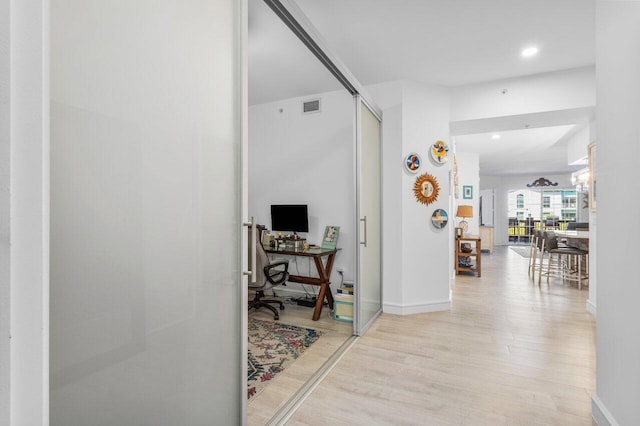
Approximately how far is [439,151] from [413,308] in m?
1.86

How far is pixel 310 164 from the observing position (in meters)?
4.42

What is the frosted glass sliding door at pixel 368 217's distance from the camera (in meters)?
3.11

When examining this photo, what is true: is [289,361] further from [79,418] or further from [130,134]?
[130,134]

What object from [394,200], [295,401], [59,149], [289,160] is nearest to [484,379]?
[295,401]

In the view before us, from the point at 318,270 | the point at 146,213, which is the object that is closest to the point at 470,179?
the point at 318,270

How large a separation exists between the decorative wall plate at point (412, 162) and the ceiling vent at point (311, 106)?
4.53 feet

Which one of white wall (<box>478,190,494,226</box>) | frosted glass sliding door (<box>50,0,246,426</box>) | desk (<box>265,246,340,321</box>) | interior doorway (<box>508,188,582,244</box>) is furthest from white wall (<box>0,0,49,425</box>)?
interior doorway (<box>508,188,582,244</box>)

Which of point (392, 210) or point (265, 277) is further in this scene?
point (392, 210)

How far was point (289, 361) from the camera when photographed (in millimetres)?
2602

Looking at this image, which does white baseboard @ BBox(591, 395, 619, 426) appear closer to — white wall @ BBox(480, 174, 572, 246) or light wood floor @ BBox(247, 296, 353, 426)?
light wood floor @ BBox(247, 296, 353, 426)

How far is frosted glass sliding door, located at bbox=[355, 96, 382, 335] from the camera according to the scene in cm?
311

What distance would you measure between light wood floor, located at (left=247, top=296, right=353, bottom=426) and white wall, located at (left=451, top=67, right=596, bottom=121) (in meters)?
2.88

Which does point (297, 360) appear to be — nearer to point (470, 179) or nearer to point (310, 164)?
point (310, 164)

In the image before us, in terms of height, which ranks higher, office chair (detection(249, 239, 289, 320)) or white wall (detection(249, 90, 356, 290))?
white wall (detection(249, 90, 356, 290))
